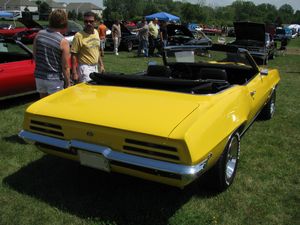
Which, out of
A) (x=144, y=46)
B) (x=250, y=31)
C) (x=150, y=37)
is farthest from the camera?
(x=150, y=37)

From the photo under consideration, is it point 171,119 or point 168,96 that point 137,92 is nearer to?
point 168,96

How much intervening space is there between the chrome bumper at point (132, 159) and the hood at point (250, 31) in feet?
40.3

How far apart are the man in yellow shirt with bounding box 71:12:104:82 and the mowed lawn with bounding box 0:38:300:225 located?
4.25ft

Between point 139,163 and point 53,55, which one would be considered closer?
point 139,163

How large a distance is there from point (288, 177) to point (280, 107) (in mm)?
3333

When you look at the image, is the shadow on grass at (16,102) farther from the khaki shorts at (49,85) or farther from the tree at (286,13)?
the tree at (286,13)

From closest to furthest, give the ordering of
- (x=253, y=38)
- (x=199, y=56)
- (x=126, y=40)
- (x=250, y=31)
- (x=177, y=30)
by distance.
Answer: (x=199, y=56) → (x=250, y=31) → (x=253, y=38) → (x=177, y=30) → (x=126, y=40)

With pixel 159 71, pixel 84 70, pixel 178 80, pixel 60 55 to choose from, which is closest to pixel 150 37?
pixel 84 70

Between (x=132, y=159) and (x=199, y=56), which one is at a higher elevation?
(x=199, y=56)

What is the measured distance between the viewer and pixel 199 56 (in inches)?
210

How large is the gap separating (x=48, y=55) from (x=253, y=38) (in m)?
12.0

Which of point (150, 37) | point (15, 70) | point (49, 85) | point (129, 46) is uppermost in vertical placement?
point (49, 85)

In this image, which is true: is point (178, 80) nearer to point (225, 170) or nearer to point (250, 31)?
point (225, 170)

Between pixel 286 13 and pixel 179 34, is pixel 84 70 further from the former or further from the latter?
pixel 286 13
